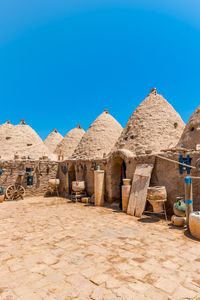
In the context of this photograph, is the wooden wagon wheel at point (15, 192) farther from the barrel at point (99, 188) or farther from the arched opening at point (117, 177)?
the arched opening at point (117, 177)

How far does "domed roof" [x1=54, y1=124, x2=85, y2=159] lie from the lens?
71.8ft

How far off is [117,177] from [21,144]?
40.1 feet

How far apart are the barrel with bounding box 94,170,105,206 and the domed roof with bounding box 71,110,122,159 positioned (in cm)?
513

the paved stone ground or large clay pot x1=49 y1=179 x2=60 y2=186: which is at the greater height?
large clay pot x1=49 y1=179 x2=60 y2=186

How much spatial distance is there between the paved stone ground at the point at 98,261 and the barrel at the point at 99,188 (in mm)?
3000

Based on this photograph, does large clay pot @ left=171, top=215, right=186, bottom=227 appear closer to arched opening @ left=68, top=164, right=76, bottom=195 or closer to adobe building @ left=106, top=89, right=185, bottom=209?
adobe building @ left=106, top=89, right=185, bottom=209

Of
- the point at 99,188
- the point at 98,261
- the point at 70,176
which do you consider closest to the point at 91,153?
the point at 70,176

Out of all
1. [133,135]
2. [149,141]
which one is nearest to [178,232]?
[149,141]

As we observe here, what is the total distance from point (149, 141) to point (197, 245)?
7.41 m

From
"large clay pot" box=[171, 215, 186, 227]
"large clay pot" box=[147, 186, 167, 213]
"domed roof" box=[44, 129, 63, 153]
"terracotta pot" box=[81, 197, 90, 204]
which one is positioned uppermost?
"domed roof" box=[44, 129, 63, 153]

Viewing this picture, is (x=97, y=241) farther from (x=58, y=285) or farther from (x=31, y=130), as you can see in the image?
(x=31, y=130)

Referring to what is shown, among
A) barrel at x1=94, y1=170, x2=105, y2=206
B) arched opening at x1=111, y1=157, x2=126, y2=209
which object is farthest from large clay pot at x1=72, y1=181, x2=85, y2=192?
arched opening at x1=111, y1=157, x2=126, y2=209

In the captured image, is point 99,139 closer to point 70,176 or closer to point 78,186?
point 70,176

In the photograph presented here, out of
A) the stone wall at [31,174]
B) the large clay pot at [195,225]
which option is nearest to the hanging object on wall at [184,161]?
the large clay pot at [195,225]
